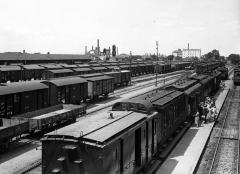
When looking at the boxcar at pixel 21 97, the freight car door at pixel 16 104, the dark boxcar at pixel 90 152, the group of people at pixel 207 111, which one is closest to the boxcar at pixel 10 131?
the boxcar at pixel 21 97

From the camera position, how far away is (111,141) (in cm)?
1057

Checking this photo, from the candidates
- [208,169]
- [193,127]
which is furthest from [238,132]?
[208,169]

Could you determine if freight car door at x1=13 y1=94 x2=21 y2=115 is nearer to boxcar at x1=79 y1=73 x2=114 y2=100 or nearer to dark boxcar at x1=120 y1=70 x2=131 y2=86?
boxcar at x1=79 y1=73 x2=114 y2=100

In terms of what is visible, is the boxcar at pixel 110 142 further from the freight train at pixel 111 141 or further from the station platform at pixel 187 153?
the station platform at pixel 187 153

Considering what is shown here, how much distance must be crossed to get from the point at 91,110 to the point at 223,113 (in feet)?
52.9

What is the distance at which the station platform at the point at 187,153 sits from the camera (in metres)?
17.0

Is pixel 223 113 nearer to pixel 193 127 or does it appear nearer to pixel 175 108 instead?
pixel 193 127

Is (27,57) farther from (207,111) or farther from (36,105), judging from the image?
(207,111)

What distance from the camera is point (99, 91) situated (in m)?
43.1

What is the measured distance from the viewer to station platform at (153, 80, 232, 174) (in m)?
17.0

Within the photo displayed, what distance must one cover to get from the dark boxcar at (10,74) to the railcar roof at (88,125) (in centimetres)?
4147

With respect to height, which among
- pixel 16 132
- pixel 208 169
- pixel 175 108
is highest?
pixel 175 108

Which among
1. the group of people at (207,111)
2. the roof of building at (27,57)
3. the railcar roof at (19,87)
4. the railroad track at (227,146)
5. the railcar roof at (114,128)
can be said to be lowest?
the railroad track at (227,146)

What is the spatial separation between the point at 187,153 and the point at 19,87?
52.6 feet
